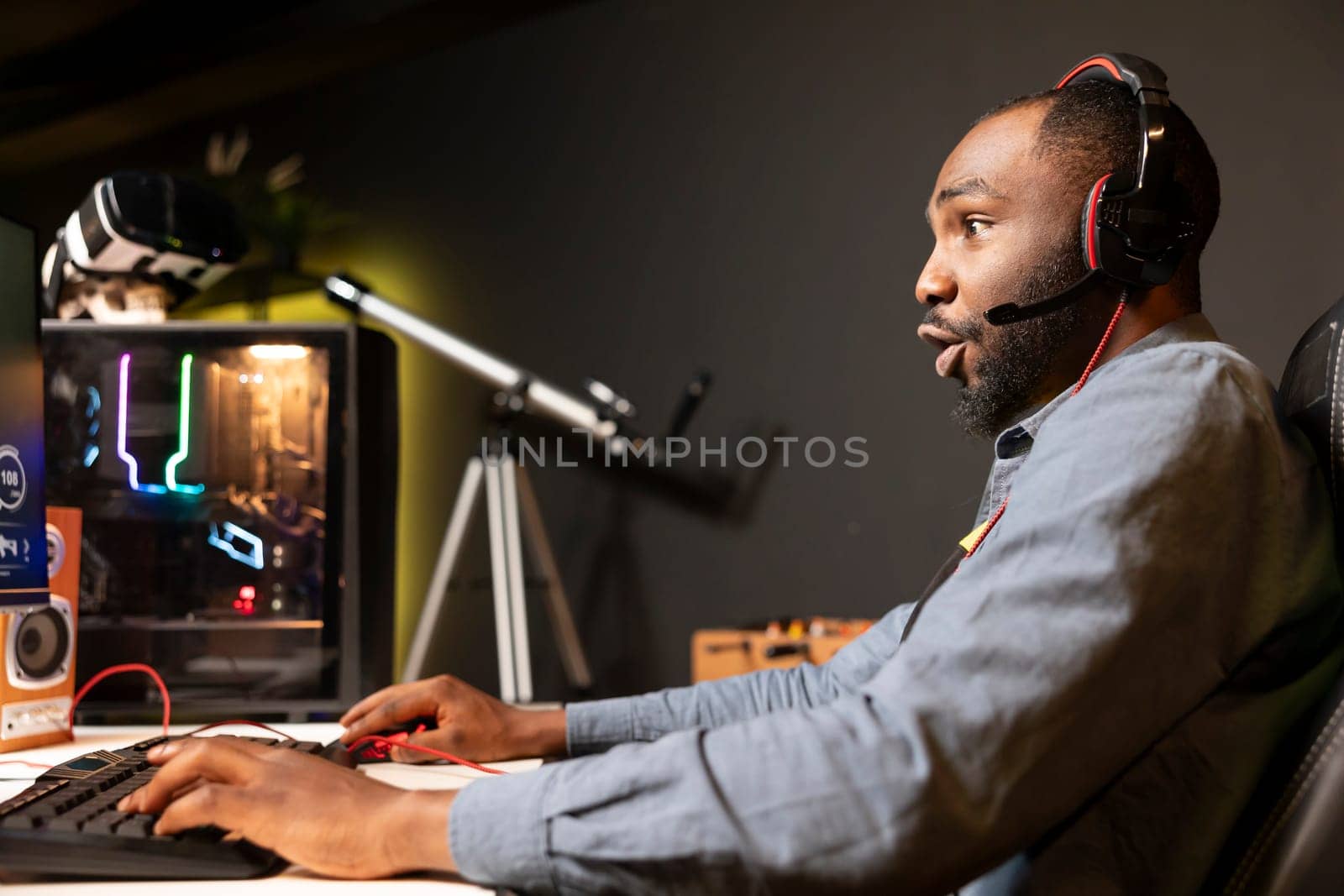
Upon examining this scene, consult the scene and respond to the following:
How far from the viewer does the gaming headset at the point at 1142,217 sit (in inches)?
34.7

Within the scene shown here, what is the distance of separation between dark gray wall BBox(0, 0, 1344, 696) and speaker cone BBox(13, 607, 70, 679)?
2172mm

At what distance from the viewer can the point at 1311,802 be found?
0.61 m

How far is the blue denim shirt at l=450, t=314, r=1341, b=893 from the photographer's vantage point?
0.56 metres

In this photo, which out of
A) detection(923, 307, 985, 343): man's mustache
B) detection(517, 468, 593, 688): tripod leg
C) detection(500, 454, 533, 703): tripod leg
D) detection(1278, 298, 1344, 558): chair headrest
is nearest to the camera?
detection(1278, 298, 1344, 558): chair headrest

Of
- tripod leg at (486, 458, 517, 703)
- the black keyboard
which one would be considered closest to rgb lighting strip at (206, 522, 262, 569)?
the black keyboard

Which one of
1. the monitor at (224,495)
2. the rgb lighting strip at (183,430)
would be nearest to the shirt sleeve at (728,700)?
the monitor at (224,495)

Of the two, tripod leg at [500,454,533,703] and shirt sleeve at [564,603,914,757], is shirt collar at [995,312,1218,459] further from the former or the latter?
tripod leg at [500,454,533,703]

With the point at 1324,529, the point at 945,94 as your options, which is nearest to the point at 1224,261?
the point at 945,94

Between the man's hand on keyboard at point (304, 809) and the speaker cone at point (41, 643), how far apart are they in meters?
0.48

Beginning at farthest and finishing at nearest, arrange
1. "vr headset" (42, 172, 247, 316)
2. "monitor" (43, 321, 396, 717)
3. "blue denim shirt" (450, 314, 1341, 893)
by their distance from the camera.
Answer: "vr headset" (42, 172, 247, 316) → "monitor" (43, 321, 396, 717) → "blue denim shirt" (450, 314, 1341, 893)

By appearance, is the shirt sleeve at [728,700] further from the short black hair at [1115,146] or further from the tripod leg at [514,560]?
the tripod leg at [514,560]

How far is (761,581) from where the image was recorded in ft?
10.4

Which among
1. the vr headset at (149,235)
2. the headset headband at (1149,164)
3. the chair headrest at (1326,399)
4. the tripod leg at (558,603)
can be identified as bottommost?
the tripod leg at (558,603)

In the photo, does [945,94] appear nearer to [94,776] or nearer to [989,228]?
[989,228]
